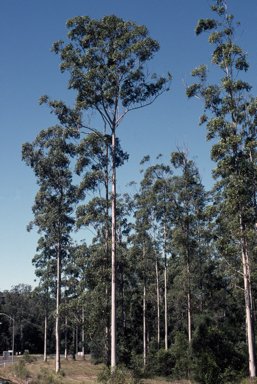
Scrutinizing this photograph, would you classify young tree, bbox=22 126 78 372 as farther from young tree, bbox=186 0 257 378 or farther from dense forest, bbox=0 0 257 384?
young tree, bbox=186 0 257 378

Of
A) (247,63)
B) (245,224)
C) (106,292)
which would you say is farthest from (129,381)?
(247,63)

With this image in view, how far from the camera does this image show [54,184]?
1282 inches

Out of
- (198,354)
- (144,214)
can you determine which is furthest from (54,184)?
(198,354)

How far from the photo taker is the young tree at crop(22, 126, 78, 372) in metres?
31.6

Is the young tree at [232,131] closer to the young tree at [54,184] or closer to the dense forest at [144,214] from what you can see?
the dense forest at [144,214]

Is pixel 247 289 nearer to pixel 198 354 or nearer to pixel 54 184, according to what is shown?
pixel 198 354

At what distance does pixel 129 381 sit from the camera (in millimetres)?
15867

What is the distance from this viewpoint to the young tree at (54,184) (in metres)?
31.6

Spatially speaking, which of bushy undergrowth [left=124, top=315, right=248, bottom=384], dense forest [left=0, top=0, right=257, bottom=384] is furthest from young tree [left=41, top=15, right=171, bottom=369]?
bushy undergrowth [left=124, top=315, right=248, bottom=384]

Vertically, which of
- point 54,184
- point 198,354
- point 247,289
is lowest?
point 198,354

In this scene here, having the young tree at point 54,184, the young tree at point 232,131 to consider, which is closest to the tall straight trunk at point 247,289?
the young tree at point 232,131

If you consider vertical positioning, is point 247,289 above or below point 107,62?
below

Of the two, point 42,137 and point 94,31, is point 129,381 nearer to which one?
point 94,31

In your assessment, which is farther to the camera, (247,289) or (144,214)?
(144,214)
